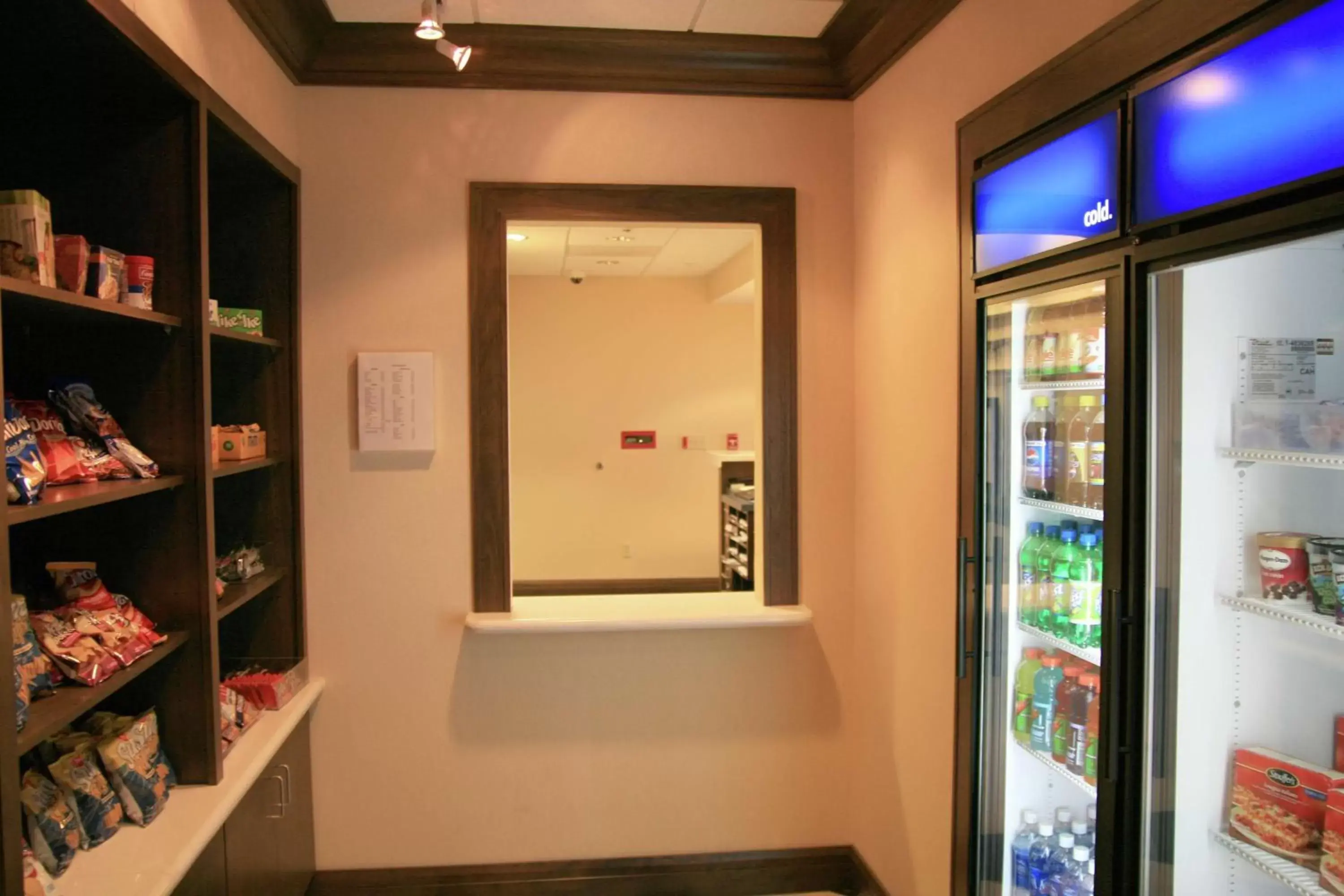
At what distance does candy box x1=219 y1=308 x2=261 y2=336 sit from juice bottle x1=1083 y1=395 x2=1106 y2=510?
2163 mm

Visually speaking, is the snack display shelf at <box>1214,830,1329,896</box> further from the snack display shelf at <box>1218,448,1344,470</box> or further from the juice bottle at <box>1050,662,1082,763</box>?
the snack display shelf at <box>1218,448,1344,470</box>

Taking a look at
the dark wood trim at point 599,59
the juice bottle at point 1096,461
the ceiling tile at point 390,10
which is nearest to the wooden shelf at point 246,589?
the dark wood trim at point 599,59

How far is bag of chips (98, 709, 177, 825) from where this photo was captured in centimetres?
172

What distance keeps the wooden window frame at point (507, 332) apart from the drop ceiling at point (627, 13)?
0.47 m

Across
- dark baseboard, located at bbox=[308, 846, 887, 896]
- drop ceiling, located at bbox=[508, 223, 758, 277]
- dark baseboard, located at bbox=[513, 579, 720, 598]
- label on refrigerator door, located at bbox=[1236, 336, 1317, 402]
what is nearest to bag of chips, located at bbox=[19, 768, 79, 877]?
dark baseboard, located at bbox=[308, 846, 887, 896]

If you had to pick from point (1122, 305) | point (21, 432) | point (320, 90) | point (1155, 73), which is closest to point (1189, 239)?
point (1122, 305)

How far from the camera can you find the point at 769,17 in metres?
2.46

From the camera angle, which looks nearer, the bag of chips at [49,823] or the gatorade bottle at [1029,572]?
the bag of chips at [49,823]

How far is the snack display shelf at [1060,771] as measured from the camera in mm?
1729

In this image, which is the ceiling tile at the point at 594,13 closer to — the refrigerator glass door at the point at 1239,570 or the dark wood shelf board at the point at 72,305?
the dark wood shelf board at the point at 72,305

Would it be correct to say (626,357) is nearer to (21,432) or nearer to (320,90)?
(320,90)

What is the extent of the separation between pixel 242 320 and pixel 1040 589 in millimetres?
2261

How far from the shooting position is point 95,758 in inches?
67.5

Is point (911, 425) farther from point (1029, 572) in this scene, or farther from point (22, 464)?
point (22, 464)
